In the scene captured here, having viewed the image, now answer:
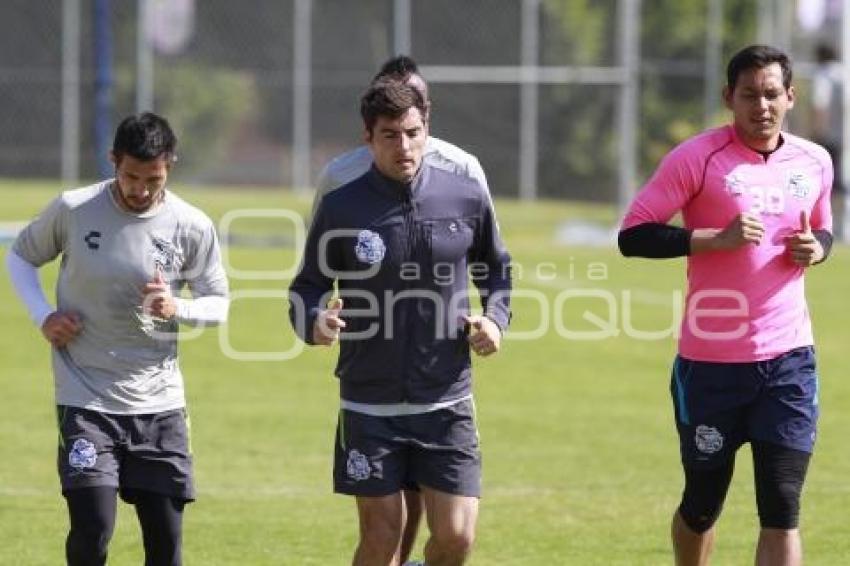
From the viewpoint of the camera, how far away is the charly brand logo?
752 cm

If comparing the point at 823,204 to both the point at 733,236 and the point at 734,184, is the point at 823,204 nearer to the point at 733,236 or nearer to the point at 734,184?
the point at 734,184

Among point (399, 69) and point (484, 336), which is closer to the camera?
point (484, 336)

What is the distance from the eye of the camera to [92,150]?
34.0 m

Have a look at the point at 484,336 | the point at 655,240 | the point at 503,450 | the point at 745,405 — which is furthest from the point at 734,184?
the point at 503,450

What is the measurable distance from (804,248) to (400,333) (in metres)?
1.56

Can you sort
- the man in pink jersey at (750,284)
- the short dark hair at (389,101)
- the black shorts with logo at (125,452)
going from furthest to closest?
the man in pink jersey at (750,284), the black shorts with logo at (125,452), the short dark hair at (389,101)

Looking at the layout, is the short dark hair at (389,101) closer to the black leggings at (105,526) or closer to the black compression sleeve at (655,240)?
the black compression sleeve at (655,240)

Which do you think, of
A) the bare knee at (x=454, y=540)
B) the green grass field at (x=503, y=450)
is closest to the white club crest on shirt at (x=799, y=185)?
the bare knee at (x=454, y=540)


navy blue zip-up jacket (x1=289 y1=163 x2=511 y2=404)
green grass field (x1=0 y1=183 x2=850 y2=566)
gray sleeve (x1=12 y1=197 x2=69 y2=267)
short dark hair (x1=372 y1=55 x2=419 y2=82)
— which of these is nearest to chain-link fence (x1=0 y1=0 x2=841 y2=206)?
green grass field (x1=0 y1=183 x2=850 y2=566)

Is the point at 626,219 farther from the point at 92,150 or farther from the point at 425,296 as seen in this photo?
the point at 92,150

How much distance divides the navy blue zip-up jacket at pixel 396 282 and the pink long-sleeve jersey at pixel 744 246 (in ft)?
2.65

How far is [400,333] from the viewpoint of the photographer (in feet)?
23.8

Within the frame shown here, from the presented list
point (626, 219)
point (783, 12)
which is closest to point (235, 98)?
point (783, 12)

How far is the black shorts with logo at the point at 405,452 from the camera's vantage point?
7.26 m
